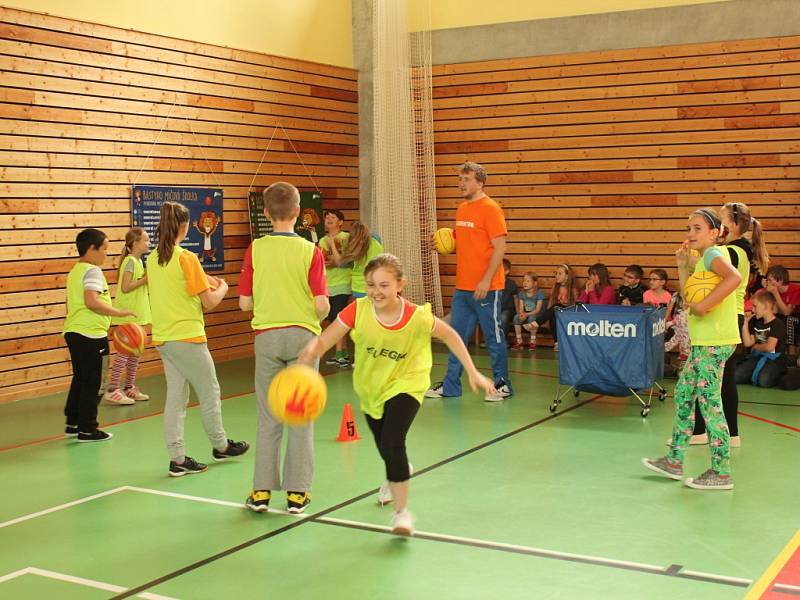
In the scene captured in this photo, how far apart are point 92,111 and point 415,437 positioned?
557cm

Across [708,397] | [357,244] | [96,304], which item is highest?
[357,244]

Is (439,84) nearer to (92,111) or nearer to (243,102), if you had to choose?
(243,102)

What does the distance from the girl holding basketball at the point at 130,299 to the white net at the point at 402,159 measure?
4.55 metres

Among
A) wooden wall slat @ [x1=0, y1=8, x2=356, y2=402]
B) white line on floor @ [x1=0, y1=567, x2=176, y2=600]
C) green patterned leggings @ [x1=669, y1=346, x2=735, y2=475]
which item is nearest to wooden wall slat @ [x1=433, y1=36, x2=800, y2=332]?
wooden wall slat @ [x1=0, y1=8, x2=356, y2=402]

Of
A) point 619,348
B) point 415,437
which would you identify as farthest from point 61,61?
point 619,348

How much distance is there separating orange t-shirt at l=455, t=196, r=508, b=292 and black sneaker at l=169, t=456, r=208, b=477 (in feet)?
11.6

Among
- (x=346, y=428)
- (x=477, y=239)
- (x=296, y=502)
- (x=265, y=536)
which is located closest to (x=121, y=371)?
(x=346, y=428)

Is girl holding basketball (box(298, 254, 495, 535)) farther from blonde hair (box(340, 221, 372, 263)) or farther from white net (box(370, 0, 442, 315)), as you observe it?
white net (box(370, 0, 442, 315))

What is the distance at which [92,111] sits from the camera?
35.1 ft

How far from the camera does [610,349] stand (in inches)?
342

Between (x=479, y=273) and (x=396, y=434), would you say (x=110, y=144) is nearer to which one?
(x=479, y=273)

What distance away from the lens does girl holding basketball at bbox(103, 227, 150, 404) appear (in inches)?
360

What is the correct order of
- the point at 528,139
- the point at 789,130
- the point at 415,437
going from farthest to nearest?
1. the point at 528,139
2. the point at 789,130
3. the point at 415,437

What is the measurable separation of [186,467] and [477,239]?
3.83 m
